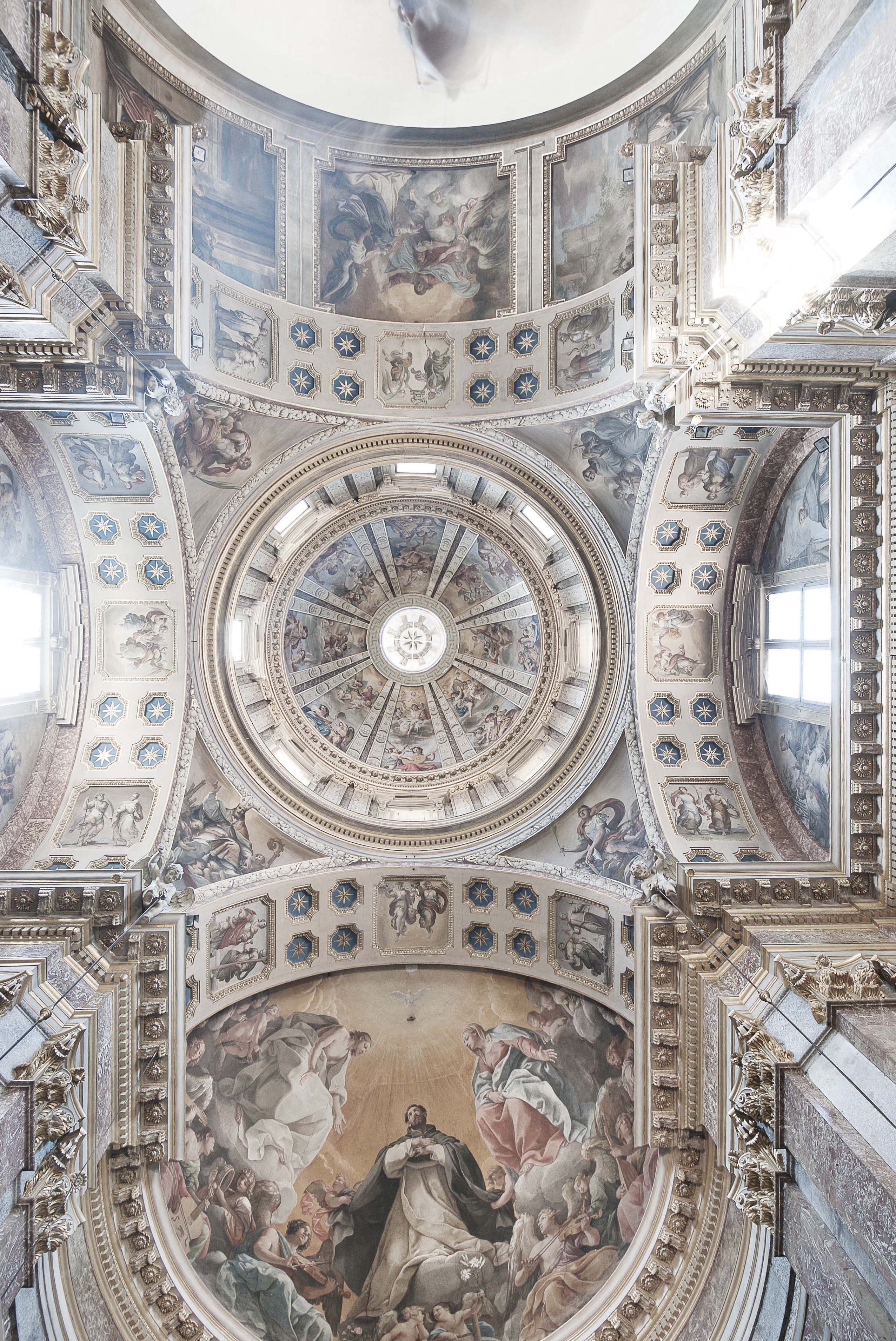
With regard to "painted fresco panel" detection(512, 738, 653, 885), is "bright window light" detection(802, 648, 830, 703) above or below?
above

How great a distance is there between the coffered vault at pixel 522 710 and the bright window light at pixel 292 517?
0.15 meters

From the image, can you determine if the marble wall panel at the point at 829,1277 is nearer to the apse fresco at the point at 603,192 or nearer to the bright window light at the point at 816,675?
the bright window light at the point at 816,675

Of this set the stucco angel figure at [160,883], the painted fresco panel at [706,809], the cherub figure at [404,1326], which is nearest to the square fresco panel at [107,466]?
the stucco angel figure at [160,883]

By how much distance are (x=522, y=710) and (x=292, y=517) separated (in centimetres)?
777

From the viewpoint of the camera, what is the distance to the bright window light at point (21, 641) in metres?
13.4

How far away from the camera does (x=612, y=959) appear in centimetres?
1477

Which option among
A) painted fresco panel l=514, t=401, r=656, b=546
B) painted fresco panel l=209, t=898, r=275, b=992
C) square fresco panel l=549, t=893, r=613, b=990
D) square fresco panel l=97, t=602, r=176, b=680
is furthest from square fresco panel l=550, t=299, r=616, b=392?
painted fresco panel l=209, t=898, r=275, b=992

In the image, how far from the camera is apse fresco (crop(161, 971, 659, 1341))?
525 inches

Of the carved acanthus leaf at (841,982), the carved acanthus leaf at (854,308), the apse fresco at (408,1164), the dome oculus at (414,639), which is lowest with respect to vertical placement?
the apse fresco at (408,1164)

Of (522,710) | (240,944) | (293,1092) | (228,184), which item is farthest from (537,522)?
(293,1092)

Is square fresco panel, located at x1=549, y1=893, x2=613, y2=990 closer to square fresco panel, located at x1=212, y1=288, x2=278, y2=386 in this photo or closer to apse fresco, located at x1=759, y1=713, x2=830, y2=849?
apse fresco, located at x1=759, y1=713, x2=830, y2=849

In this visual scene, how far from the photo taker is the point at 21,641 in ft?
45.4

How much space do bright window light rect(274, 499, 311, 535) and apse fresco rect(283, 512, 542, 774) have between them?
5.77 ft

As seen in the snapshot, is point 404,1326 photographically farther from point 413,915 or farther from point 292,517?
point 292,517
